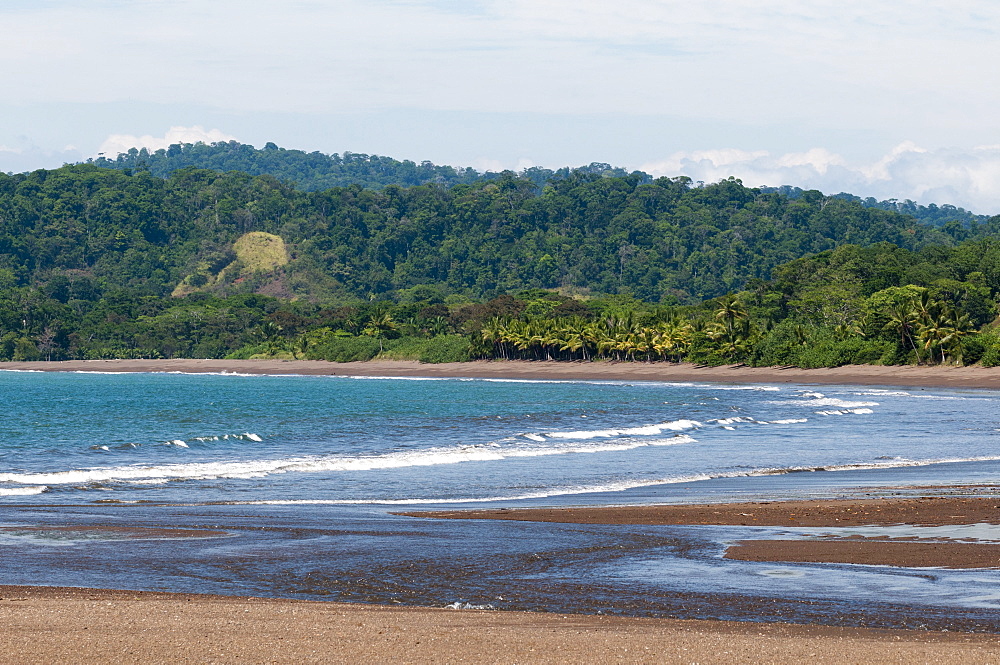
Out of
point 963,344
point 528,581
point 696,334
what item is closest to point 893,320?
point 963,344

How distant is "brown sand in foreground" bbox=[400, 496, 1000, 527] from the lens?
17953 millimetres

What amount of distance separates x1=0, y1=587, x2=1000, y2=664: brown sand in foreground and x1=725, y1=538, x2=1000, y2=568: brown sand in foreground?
3.96 meters

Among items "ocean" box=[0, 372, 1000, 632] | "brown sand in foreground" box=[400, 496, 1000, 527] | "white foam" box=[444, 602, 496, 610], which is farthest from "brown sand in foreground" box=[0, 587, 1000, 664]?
"brown sand in foreground" box=[400, 496, 1000, 527]

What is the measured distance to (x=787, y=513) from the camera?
19031 mm

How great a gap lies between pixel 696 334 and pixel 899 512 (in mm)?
97667

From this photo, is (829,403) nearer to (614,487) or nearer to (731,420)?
(731,420)

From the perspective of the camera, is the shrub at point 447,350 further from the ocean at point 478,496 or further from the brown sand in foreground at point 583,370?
the ocean at point 478,496

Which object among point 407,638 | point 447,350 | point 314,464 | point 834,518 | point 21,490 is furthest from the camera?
point 447,350

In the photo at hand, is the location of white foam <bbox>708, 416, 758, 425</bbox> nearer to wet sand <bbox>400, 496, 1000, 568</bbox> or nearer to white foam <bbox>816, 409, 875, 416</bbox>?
white foam <bbox>816, 409, 875, 416</bbox>

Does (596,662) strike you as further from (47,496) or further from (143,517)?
(47,496)

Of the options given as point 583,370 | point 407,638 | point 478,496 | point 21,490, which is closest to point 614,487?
point 478,496

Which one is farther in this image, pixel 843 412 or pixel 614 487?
pixel 843 412

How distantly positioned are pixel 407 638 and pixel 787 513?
10751 millimetres

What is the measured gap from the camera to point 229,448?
1444 inches
